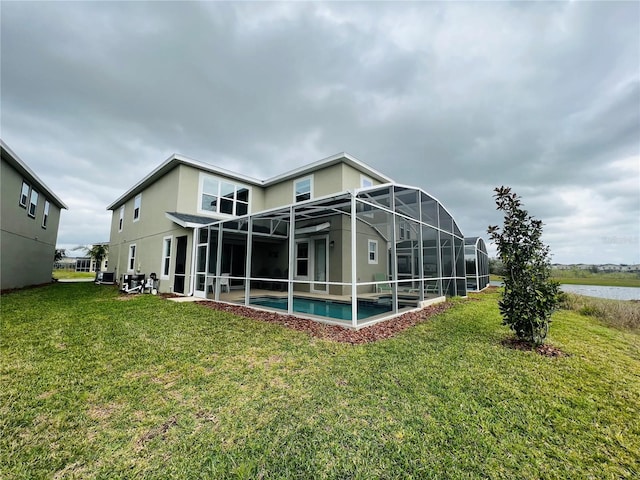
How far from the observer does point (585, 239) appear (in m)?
19.2

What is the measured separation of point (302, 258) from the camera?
1448 centimetres

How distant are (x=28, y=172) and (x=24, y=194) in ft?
4.39

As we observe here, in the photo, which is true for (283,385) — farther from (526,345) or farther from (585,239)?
(585,239)

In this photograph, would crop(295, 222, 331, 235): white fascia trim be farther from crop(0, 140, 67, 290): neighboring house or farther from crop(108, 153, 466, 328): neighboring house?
crop(0, 140, 67, 290): neighboring house

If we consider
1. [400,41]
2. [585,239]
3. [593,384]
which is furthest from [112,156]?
[585,239]

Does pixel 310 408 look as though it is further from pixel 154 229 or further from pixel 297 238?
pixel 154 229

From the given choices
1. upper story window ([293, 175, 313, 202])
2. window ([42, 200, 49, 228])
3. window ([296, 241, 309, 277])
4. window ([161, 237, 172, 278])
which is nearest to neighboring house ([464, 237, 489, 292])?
window ([296, 241, 309, 277])

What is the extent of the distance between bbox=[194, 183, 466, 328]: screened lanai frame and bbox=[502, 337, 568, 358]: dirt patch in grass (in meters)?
2.95

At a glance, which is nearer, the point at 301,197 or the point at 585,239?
the point at 301,197

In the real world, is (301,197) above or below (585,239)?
above

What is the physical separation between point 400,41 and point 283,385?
38.3 feet

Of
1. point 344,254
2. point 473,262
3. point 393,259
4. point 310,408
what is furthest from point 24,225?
point 473,262

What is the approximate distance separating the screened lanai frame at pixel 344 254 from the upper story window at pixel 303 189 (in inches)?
49.1

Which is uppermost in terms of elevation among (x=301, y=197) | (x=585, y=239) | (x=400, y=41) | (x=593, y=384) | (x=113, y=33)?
(x=400, y=41)
